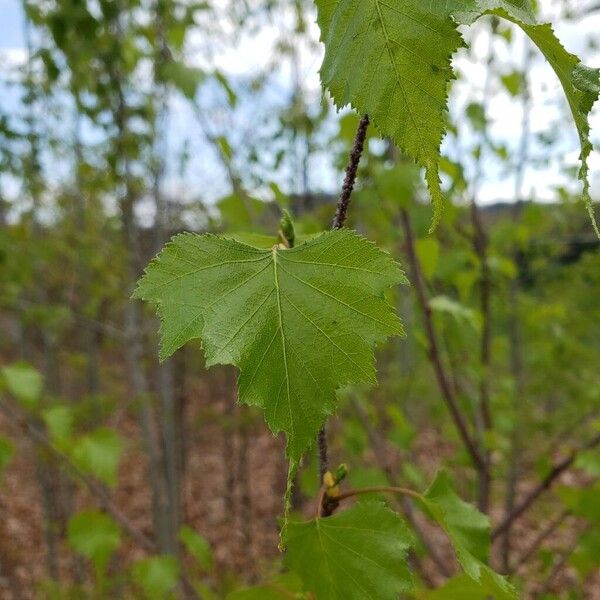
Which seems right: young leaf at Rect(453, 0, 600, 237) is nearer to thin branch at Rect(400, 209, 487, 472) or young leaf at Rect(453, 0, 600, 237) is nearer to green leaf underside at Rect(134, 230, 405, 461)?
green leaf underside at Rect(134, 230, 405, 461)

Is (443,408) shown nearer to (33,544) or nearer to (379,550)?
(379,550)

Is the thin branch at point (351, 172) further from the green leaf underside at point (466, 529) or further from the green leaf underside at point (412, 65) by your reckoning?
the green leaf underside at point (466, 529)

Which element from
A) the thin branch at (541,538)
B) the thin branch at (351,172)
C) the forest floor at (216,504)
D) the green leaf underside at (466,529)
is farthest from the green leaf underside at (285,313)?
the forest floor at (216,504)

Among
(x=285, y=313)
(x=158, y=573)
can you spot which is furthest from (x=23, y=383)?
(x=285, y=313)

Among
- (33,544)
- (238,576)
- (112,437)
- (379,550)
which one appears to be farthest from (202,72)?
(33,544)

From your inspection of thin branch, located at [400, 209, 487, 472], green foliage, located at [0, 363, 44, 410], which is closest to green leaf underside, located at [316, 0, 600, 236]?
thin branch, located at [400, 209, 487, 472]
